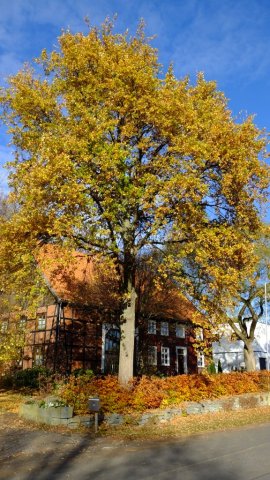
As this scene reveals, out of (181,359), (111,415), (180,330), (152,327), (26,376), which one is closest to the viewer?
(111,415)

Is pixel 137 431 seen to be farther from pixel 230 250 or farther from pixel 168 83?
pixel 168 83

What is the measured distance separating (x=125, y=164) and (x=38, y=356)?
55.4ft

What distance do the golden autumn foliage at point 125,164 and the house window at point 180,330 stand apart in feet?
61.2

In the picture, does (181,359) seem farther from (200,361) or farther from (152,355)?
(152,355)

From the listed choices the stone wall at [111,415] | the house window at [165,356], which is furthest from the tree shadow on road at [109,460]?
the house window at [165,356]

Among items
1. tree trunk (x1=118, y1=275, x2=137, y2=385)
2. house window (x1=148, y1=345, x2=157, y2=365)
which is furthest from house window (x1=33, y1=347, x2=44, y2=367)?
tree trunk (x1=118, y1=275, x2=137, y2=385)

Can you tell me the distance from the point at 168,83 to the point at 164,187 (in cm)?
445

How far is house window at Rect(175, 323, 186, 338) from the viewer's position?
3497 cm

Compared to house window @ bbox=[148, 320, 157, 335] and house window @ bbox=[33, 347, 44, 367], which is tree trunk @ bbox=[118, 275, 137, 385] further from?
house window @ bbox=[148, 320, 157, 335]

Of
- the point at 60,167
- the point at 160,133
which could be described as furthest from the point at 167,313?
the point at 60,167

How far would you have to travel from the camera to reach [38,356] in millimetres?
27281

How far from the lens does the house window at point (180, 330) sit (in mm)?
34969

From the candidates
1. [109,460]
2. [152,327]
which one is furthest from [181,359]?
[109,460]

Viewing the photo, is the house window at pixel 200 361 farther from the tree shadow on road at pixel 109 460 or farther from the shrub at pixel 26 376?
the tree shadow on road at pixel 109 460
